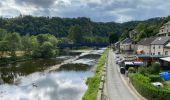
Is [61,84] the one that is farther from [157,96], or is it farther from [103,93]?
[157,96]

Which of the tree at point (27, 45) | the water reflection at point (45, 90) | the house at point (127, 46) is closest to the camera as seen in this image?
the water reflection at point (45, 90)

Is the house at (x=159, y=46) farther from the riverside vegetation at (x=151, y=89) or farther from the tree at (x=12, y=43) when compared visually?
the tree at (x=12, y=43)

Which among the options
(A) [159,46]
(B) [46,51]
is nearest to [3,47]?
(B) [46,51]

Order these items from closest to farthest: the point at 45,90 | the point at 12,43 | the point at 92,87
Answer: the point at 92,87 → the point at 45,90 → the point at 12,43

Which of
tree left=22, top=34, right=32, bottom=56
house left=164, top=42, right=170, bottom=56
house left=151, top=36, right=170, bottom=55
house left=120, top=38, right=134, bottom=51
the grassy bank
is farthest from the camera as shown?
house left=120, top=38, right=134, bottom=51

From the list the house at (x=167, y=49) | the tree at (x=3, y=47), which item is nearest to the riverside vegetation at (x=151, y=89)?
the house at (x=167, y=49)

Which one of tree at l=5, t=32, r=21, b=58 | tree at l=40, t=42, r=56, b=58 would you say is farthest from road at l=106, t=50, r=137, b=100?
tree at l=40, t=42, r=56, b=58

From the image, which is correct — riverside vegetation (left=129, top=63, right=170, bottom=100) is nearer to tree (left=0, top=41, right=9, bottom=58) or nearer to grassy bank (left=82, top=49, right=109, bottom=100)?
grassy bank (left=82, top=49, right=109, bottom=100)

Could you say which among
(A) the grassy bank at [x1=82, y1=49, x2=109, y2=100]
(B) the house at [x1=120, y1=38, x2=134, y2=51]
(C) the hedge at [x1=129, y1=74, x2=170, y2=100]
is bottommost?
(A) the grassy bank at [x1=82, y1=49, x2=109, y2=100]

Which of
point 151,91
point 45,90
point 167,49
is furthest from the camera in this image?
point 167,49

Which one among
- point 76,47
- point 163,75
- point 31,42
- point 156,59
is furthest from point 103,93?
point 76,47

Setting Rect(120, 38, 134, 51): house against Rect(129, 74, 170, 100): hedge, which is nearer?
Rect(129, 74, 170, 100): hedge

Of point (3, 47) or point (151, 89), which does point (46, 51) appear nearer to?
point (3, 47)

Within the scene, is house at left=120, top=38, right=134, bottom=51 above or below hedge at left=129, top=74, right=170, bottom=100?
above
